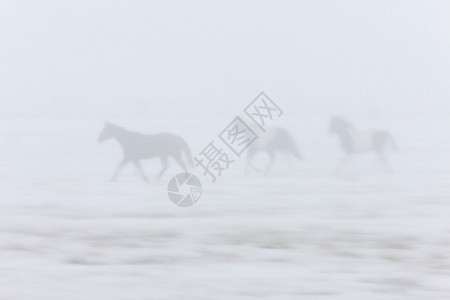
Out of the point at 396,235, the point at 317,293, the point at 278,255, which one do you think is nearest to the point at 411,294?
the point at 317,293

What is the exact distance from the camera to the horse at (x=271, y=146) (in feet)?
→ 27.9

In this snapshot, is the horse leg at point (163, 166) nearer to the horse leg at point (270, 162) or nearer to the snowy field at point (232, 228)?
the snowy field at point (232, 228)

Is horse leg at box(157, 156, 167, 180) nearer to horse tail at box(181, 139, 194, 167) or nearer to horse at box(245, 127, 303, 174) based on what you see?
horse tail at box(181, 139, 194, 167)

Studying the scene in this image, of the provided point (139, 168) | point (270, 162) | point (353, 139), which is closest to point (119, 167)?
point (139, 168)

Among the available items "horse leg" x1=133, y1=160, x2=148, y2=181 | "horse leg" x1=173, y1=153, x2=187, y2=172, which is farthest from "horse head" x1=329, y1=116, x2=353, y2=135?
"horse leg" x1=133, y1=160, x2=148, y2=181

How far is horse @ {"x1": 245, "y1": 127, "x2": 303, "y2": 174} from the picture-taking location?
335 inches

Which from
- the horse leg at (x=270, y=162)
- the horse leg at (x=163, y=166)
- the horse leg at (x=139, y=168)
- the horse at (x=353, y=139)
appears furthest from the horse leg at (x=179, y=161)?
the horse at (x=353, y=139)

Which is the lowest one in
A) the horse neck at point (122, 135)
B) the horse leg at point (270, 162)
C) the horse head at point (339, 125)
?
the horse leg at point (270, 162)

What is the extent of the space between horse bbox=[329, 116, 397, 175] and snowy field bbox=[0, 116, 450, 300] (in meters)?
0.17

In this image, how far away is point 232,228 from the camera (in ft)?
17.7
